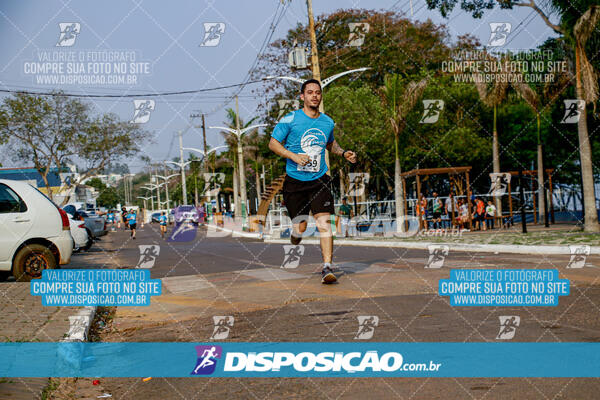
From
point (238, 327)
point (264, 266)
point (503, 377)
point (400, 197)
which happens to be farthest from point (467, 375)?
point (400, 197)

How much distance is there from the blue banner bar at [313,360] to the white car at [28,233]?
665 cm

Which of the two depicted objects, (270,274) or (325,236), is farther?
(270,274)

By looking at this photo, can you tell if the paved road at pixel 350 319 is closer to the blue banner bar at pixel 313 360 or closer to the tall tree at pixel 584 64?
the blue banner bar at pixel 313 360

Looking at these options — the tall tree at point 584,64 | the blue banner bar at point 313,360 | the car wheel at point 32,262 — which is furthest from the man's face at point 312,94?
the tall tree at point 584,64

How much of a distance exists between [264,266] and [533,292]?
245 inches

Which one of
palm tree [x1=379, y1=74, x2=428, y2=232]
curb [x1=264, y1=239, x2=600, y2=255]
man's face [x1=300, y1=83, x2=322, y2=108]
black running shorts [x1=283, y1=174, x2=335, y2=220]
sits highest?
palm tree [x1=379, y1=74, x2=428, y2=232]

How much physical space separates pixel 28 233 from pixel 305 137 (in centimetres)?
595

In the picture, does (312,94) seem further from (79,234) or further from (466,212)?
(466,212)

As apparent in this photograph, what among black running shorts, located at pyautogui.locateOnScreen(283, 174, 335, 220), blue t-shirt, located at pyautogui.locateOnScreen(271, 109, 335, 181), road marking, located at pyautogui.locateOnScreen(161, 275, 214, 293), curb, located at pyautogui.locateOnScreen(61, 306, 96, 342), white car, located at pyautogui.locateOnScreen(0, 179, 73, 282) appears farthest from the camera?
white car, located at pyautogui.locateOnScreen(0, 179, 73, 282)

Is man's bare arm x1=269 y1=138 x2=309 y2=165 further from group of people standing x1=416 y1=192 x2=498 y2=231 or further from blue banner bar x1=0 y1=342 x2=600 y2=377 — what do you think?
group of people standing x1=416 y1=192 x2=498 y2=231

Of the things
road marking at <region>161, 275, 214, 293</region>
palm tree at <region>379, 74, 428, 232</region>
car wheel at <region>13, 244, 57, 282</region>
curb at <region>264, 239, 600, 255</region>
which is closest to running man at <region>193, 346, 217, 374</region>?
road marking at <region>161, 275, 214, 293</region>

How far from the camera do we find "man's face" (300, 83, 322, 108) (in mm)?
7977

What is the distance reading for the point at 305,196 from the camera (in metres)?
8.24

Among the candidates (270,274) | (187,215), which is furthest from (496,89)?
(187,215)
